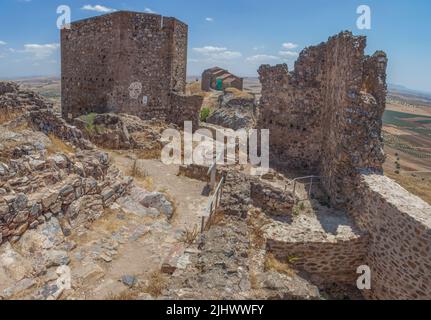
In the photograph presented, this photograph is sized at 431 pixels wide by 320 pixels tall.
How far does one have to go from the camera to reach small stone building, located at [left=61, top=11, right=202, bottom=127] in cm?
1594

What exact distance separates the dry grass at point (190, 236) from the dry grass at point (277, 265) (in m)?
1.63

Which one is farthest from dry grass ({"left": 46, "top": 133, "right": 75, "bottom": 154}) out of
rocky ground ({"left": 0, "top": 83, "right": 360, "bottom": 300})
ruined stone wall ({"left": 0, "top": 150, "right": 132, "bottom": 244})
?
ruined stone wall ({"left": 0, "top": 150, "right": 132, "bottom": 244})

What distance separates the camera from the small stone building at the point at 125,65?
1594 centimetres

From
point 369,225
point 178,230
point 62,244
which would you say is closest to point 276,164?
point 369,225

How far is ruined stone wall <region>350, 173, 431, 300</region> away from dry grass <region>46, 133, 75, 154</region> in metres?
7.24

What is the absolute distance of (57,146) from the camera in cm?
823

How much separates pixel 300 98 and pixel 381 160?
444 cm

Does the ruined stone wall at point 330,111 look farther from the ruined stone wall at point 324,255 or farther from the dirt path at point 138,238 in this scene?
the dirt path at point 138,238

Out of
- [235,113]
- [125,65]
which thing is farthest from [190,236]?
[235,113]

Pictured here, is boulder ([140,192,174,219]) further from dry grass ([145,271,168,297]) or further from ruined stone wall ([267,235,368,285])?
dry grass ([145,271,168,297])

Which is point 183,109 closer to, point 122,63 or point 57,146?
point 122,63

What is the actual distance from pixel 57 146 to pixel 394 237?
25.3ft

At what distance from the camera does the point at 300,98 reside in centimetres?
1284

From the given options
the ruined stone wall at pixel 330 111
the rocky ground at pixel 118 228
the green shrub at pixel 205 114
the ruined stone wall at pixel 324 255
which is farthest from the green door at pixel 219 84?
the ruined stone wall at pixel 324 255
